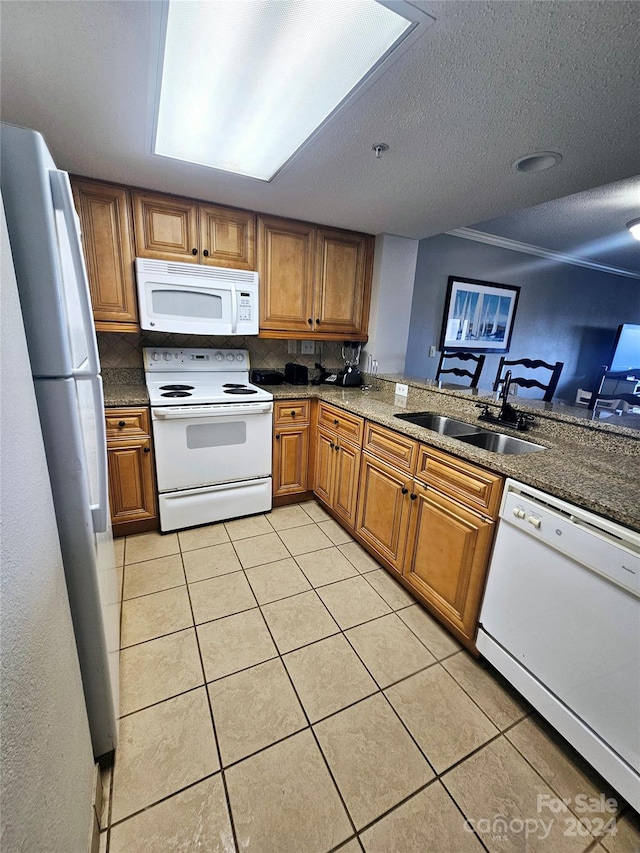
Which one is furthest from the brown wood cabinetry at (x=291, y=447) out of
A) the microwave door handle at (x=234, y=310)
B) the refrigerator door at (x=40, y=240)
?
the refrigerator door at (x=40, y=240)

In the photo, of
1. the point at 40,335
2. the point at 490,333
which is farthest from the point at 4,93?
the point at 490,333

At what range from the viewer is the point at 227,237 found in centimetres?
246

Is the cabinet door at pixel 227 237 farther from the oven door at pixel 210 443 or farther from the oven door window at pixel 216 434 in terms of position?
the oven door window at pixel 216 434

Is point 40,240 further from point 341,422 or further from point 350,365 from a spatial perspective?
point 350,365

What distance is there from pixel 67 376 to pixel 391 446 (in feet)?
5.01

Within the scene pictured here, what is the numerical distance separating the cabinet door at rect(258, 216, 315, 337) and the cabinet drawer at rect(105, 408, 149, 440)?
108cm

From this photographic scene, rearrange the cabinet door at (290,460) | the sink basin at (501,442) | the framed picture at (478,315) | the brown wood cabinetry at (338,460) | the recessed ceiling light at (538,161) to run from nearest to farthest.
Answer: the recessed ceiling light at (538,161)
the sink basin at (501,442)
the brown wood cabinetry at (338,460)
the cabinet door at (290,460)
the framed picture at (478,315)

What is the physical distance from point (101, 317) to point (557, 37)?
8.11 ft

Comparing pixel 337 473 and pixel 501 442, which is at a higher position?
pixel 501 442

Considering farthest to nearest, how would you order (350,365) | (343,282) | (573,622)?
(350,365)
(343,282)
(573,622)

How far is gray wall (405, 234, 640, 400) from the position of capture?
11.8ft

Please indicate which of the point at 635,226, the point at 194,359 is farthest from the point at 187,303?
the point at 635,226

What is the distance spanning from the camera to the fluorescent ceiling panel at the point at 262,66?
0.99 metres

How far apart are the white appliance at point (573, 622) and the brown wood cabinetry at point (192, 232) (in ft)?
7.57
